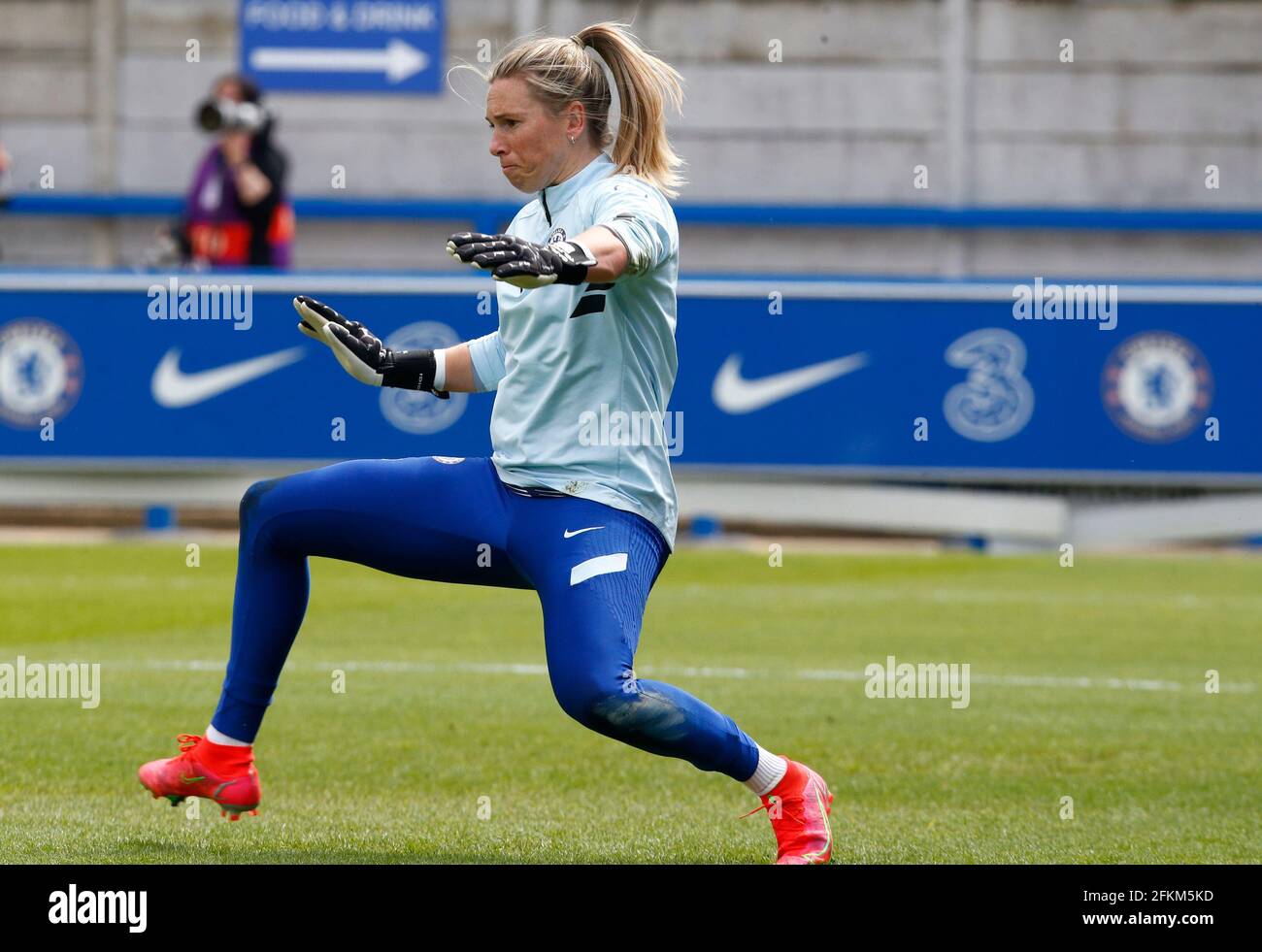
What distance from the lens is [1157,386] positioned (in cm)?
1408

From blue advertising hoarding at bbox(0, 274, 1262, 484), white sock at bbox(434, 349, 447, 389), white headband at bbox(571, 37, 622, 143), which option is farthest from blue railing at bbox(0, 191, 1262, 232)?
white headband at bbox(571, 37, 622, 143)

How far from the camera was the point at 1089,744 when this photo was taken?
24.2 ft

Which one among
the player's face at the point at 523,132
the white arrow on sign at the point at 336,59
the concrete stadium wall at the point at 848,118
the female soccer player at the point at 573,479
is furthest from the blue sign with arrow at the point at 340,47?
the player's face at the point at 523,132

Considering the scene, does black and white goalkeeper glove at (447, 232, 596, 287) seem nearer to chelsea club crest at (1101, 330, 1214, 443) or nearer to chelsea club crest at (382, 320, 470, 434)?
chelsea club crest at (382, 320, 470, 434)

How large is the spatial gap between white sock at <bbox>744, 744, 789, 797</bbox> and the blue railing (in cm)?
1722

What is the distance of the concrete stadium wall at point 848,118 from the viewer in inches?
891

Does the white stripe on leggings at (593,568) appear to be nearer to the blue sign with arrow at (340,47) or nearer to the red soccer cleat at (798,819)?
the red soccer cleat at (798,819)

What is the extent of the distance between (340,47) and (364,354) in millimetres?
18032

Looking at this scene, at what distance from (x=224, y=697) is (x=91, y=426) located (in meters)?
9.37

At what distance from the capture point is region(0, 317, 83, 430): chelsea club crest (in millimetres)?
14117

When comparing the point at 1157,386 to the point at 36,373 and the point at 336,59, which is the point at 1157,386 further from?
the point at 336,59

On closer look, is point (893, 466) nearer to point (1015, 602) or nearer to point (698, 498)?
point (698, 498)

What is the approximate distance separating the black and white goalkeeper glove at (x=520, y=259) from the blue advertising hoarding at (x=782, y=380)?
9.64 m

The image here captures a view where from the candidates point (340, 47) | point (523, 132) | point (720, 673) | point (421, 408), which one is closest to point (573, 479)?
point (523, 132)
